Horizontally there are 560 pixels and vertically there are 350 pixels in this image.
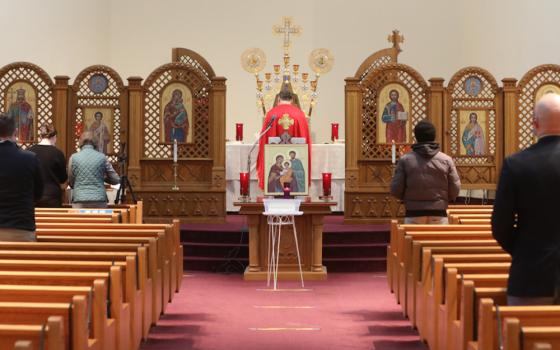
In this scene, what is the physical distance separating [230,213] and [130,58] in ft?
19.4

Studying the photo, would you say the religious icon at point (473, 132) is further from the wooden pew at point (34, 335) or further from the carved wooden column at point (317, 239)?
the wooden pew at point (34, 335)

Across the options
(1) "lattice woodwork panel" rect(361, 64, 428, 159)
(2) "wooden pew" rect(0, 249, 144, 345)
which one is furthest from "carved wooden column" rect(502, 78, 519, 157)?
(2) "wooden pew" rect(0, 249, 144, 345)

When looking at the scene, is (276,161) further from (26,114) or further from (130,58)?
(130,58)

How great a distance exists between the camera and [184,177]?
1191cm

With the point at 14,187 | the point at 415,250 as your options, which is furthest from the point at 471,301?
the point at 14,187

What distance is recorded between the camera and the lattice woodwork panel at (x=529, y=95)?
1198 cm

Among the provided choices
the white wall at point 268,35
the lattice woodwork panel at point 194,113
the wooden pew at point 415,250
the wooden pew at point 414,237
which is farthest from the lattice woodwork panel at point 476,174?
the wooden pew at point 414,237

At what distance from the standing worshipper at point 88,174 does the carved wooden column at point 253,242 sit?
150 cm

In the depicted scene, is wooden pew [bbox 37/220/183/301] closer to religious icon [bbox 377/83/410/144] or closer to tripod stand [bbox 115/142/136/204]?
tripod stand [bbox 115/142/136/204]

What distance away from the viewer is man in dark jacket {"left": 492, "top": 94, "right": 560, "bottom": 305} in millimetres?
3902

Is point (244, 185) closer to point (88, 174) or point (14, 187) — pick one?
point (88, 174)

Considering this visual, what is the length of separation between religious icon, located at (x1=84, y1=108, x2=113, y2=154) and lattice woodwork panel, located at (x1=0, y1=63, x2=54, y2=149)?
1.67 feet

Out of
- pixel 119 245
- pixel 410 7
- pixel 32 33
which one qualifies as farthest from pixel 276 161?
pixel 410 7

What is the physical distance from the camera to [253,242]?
30.6 ft
